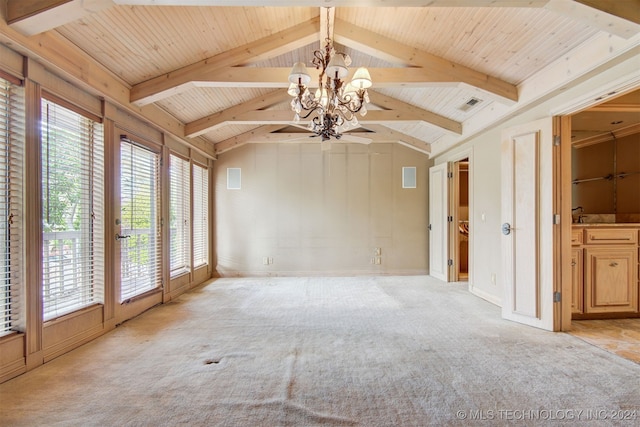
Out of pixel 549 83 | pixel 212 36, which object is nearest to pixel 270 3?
pixel 212 36

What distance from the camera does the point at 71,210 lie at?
8.88 ft

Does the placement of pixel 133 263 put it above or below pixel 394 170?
below

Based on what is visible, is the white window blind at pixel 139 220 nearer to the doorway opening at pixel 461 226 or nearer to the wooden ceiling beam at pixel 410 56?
the wooden ceiling beam at pixel 410 56

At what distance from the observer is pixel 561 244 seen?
9.92ft

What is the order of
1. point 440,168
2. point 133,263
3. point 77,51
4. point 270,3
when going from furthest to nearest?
1. point 440,168
2. point 133,263
3. point 77,51
4. point 270,3

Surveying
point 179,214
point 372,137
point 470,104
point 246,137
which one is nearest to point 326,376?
point 179,214

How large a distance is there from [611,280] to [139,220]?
5.49m

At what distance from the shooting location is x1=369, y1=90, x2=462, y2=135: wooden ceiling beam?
15.0 feet

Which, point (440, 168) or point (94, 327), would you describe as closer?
point (94, 327)

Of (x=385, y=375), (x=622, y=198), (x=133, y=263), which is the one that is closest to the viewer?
(x=385, y=375)

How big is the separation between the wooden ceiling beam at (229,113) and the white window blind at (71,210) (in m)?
1.70

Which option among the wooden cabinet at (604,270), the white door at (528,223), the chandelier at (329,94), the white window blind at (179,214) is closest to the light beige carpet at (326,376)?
the white door at (528,223)

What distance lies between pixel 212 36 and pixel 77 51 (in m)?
1.15

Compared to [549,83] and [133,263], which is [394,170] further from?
[133,263]
